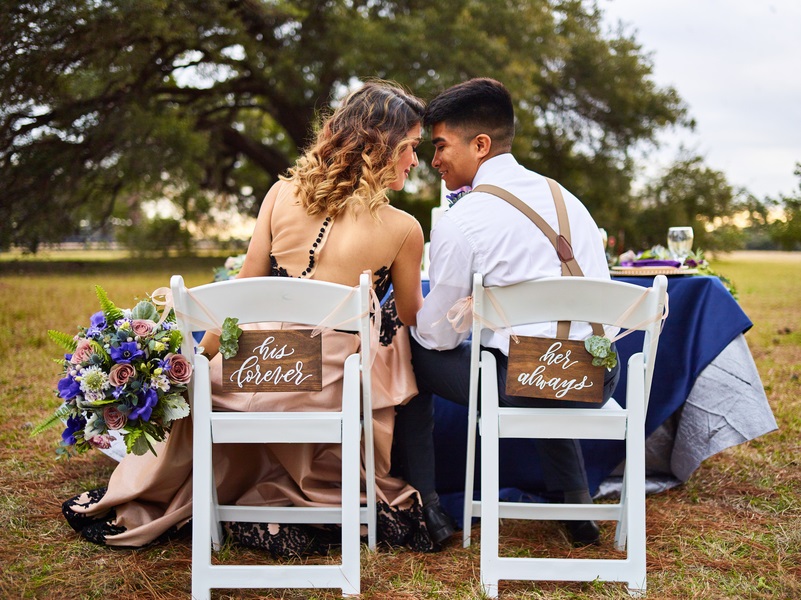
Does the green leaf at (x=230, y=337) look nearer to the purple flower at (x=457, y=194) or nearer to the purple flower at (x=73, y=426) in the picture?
the purple flower at (x=73, y=426)

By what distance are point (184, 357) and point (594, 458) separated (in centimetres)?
176

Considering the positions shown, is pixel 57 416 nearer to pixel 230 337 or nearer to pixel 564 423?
pixel 230 337

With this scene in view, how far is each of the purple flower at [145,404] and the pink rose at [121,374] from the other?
0.19 ft

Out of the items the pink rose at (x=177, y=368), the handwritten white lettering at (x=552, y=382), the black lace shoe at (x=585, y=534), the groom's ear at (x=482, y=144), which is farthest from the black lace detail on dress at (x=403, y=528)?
the groom's ear at (x=482, y=144)

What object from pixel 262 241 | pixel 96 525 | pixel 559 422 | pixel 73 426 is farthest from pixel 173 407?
pixel 559 422

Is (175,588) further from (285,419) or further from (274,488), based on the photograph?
(285,419)

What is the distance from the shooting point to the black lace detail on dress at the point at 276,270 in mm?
2369

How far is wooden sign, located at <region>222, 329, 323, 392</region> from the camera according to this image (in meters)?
1.98

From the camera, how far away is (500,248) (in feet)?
7.16

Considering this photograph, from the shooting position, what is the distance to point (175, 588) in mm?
2127

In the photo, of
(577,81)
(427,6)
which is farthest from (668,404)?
(577,81)

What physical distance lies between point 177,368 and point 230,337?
0.18 metres

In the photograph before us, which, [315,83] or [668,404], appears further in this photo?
[315,83]

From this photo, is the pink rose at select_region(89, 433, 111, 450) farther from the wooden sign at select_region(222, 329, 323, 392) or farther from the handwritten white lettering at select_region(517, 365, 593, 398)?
the handwritten white lettering at select_region(517, 365, 593, 398)
